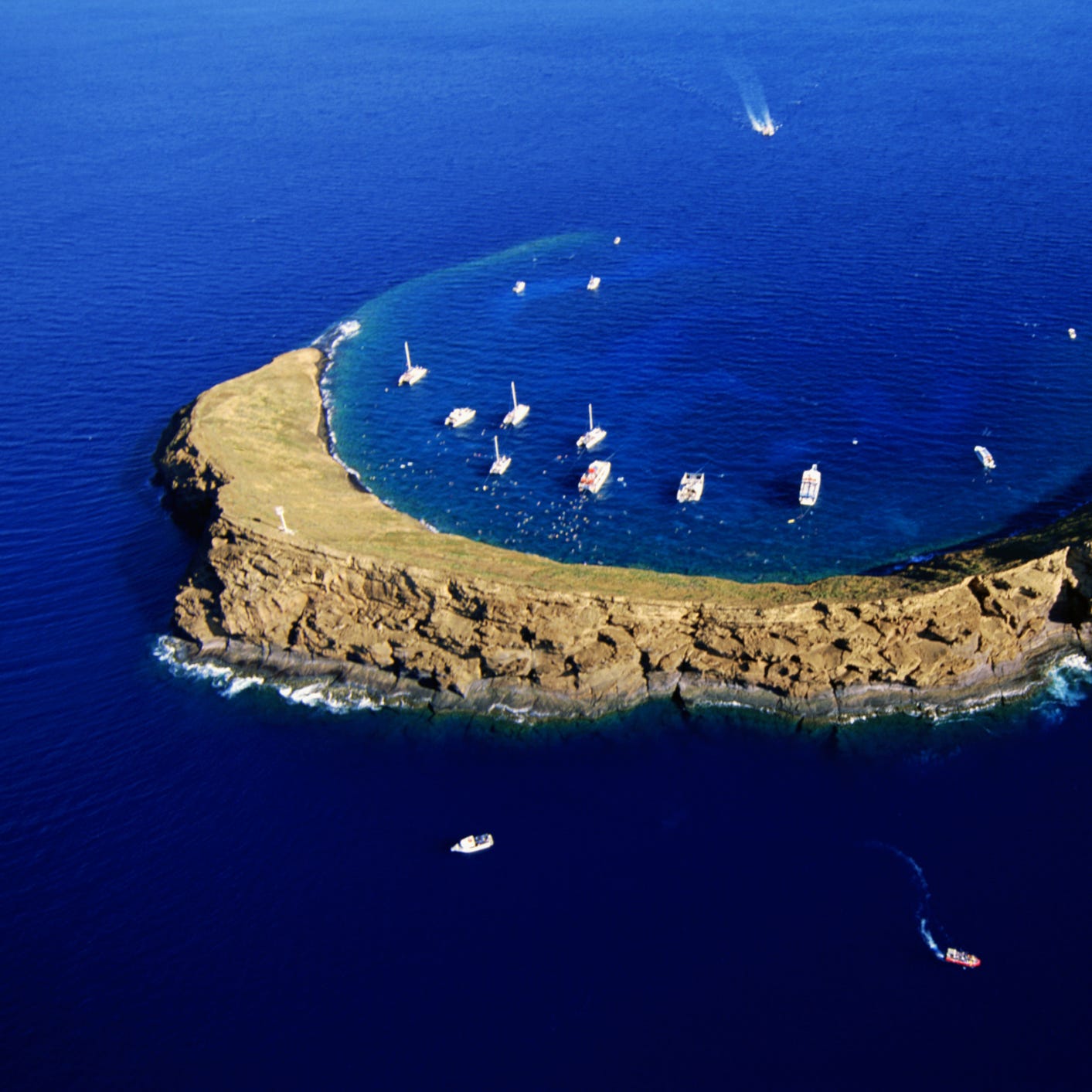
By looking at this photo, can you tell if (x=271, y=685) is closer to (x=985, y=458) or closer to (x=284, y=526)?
(x=284, y=526)

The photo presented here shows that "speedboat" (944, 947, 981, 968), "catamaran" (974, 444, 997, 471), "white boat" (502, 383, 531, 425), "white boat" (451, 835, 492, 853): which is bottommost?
"speedboat" (944, 947, 981, 968)

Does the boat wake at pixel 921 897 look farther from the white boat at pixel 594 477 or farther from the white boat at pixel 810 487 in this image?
the white boat at pixel 594 477

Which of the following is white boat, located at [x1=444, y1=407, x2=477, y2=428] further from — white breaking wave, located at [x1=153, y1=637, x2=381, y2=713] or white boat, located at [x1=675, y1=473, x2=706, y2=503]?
white breaking wave, located at [x1=153, y1=637, x2=381, y2=713]

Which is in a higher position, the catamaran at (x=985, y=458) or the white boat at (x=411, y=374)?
the white boat at (x=411, y=374)

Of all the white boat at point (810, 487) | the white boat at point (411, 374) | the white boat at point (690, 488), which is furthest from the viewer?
the white boat at point (411, 374)

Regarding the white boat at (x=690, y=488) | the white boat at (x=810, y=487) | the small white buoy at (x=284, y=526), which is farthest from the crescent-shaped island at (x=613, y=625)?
the white boat at (x=690, y=488)

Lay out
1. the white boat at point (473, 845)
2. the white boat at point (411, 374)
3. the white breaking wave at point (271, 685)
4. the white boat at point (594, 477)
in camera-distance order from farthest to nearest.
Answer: the white boat at point (411, 374) < the white boat at point (594, 477) < the white breaking wave at point (271, 685) < the white boat at point (473, 845)

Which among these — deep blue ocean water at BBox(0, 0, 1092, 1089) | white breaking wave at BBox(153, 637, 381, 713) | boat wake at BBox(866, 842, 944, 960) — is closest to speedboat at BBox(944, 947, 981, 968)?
boat wake at BBox(866, 842, 944, 960)
